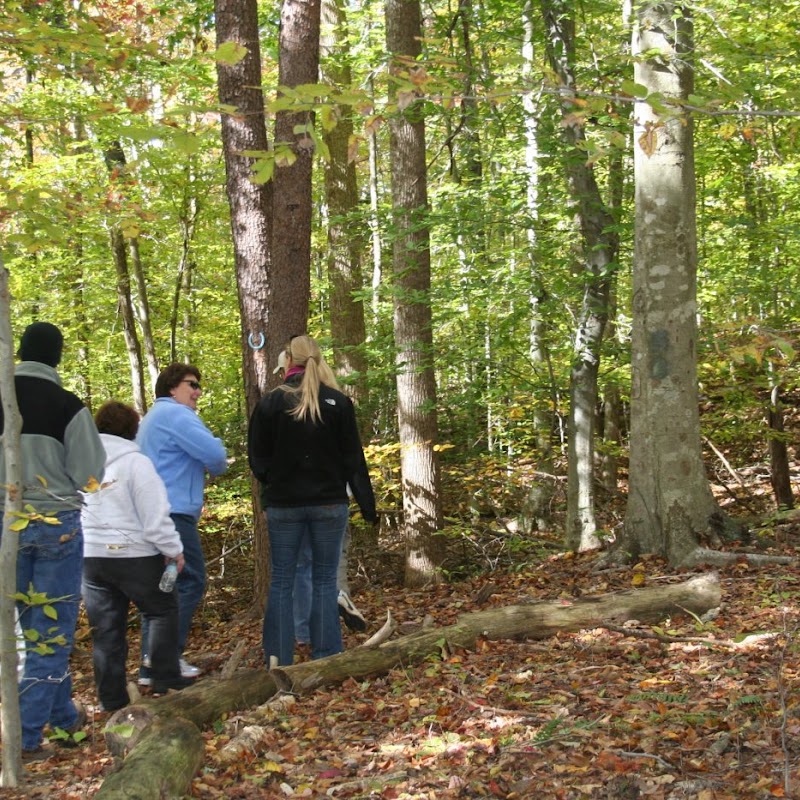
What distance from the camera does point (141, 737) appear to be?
405 centimetres

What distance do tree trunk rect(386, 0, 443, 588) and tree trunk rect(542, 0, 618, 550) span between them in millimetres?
1519

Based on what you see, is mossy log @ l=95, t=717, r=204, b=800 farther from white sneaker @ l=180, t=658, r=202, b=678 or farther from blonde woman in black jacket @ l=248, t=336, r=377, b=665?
white sneaker @ l=180, t=658, r=202, b=678

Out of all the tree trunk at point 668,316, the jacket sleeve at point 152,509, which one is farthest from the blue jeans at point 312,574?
the tree trunk at point 668,316

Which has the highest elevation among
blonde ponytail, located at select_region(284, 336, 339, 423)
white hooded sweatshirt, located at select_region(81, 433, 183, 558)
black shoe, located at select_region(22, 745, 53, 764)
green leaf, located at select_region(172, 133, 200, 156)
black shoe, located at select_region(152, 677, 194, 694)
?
green leaf, located at select_region(172, 133, 200, 156)

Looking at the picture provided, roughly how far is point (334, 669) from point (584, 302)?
16.7 ft

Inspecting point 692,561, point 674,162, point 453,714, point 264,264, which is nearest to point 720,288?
point 674,162

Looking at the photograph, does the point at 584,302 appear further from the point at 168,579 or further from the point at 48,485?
the point at 48,485

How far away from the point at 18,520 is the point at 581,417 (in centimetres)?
674

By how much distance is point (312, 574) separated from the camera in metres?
5.85

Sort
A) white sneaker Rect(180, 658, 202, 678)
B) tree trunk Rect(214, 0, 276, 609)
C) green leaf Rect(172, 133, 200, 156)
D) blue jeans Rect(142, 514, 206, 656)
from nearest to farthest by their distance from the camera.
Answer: green leaf Rect(172, 133, 200, 156), blue jeans Rect(142, 514, 206, 656), white sneaker Rect(180, 658, 202, 678), tree trunk Rect(214, 0, 276, 609)

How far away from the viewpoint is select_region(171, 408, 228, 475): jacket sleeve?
5941mm

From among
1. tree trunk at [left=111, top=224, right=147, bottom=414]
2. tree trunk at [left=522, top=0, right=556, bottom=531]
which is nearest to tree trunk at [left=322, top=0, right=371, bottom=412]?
tree trunk at [left=522, top=0, right=556, bottom=531]

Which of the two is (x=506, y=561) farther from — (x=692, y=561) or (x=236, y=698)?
(x=236, y=698)

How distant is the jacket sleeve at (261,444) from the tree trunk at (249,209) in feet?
4.18
